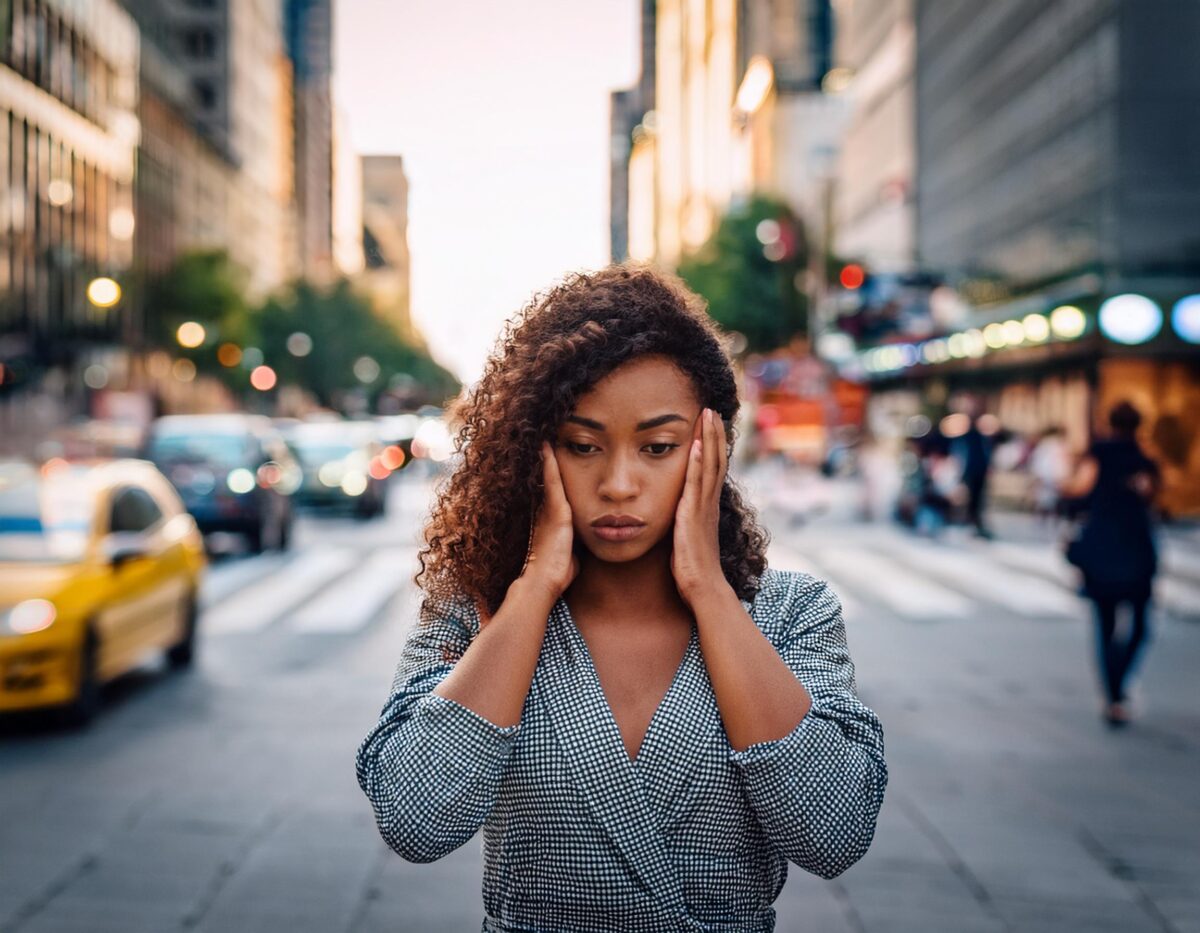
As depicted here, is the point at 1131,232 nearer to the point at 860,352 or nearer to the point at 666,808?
the point at 860,352

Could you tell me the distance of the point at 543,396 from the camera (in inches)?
79.4

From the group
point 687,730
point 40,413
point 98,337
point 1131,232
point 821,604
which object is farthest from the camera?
point 98,337

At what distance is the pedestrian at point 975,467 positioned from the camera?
67.5ft

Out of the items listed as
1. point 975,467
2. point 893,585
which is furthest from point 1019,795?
point 975,467

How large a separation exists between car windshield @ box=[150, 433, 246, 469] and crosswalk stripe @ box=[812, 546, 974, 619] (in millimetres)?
7663

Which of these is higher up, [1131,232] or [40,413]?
[1131,232]

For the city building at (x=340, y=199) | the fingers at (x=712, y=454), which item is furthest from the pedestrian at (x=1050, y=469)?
the city building at (x=340, y=199)

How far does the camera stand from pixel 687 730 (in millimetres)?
1939

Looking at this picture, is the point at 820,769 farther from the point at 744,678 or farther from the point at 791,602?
the point at 791,602

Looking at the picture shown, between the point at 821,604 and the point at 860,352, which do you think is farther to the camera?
the point at 860,352

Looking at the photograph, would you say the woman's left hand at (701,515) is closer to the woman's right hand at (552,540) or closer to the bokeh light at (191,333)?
the woman's right hand at (552,540)

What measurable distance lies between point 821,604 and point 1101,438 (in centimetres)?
676

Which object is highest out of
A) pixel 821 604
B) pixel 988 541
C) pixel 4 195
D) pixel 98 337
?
pixel 4 195

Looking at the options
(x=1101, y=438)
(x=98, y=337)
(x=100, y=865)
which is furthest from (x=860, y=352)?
(x=100, y=865)
